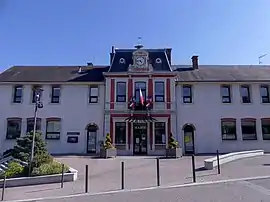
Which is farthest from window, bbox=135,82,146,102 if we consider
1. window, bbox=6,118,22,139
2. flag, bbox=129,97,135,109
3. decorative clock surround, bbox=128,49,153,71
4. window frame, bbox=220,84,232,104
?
window, bbox=6,118,22,139

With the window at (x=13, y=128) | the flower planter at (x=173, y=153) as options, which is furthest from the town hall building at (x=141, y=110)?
the flower planter at (x=173, y=153)

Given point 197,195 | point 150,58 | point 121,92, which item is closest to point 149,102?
point 121,92

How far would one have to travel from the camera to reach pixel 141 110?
2373cm

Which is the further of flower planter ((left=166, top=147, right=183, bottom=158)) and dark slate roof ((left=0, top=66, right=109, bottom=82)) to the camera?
dark slate roof ((left=0, top=66, right=109, bottom=82))

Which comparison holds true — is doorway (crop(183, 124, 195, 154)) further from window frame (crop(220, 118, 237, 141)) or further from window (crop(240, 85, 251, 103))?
window (crop(240, 85, 251, 103))

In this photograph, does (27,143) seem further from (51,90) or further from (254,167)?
(254,167)

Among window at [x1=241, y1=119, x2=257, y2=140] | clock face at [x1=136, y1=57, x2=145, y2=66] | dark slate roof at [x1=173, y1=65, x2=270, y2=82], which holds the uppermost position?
clock face at [x1=136, y1=57, x2=145, y2=66]

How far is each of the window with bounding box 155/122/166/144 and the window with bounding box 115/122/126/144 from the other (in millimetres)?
2977

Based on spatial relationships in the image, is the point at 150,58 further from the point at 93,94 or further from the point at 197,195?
the point at 197,195

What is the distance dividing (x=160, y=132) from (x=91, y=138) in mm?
6515

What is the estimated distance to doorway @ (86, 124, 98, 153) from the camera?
24.0 m

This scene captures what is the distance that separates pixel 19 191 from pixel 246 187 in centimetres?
840

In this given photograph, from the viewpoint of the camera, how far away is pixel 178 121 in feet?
78.7

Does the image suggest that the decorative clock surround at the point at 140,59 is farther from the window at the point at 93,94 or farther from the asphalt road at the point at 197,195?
the asphalt road at the point at 197,195
